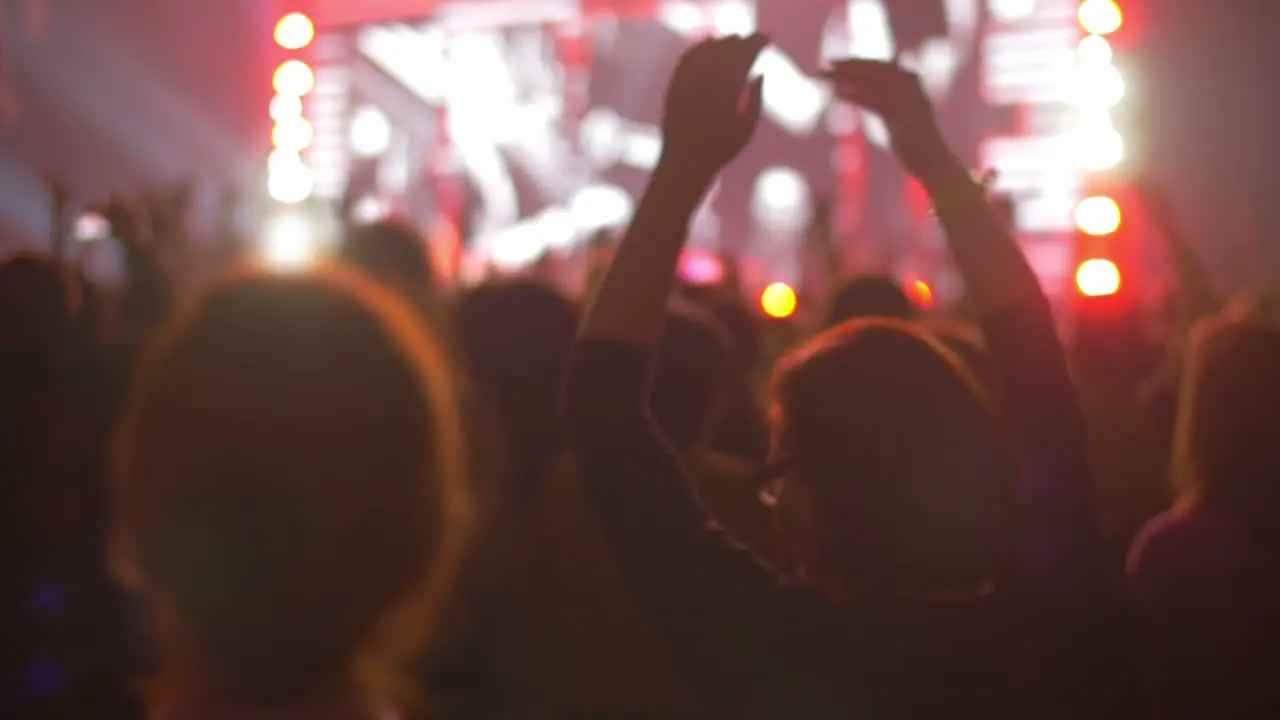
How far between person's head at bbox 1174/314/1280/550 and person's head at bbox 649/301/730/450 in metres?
0.77

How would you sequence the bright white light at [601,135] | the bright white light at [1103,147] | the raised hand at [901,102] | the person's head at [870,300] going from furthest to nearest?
the bright white light at [601,135]
the bright white light at [1103,147]
the person's head at [870,300]
the raised hand at [901,102]

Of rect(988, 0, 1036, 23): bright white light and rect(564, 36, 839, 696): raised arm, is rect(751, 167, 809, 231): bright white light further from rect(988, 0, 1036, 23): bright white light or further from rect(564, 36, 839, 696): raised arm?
rect(564, 36, 839, 696): raised arm

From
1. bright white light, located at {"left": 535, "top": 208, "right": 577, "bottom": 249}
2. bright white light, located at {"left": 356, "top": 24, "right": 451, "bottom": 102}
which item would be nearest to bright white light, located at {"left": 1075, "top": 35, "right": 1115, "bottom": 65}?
bright white light, located at {"left": 535, "top": 208, "right": 577, "bottom": 249}

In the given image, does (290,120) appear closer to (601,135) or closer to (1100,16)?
(601,135)

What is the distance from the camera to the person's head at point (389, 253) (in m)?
2.67

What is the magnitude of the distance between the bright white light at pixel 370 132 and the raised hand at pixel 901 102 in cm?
797

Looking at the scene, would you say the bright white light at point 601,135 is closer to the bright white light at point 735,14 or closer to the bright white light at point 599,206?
the bright white light at point 599,206

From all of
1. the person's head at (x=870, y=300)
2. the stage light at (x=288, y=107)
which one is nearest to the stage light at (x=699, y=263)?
the stage light at (x=288, y=107)

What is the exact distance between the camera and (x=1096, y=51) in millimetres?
4953

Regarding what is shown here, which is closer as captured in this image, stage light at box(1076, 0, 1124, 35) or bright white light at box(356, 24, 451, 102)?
stage light at box(1076, 0, 1124, 35)

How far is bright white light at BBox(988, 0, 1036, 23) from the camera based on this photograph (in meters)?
8.03

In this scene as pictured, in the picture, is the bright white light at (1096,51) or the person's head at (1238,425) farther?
the bright white light at (1096,51)

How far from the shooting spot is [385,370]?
3.33 feet

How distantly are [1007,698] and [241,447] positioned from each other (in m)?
0.79
